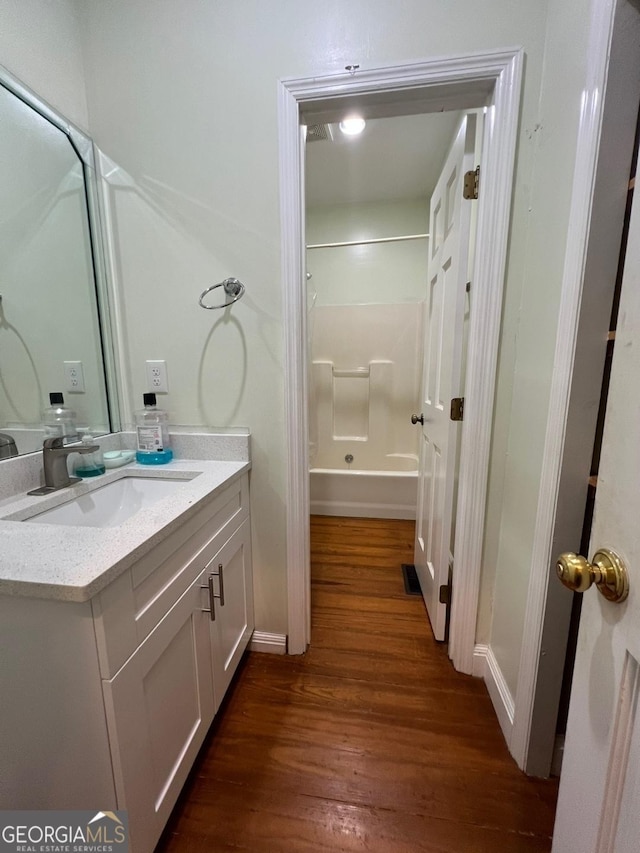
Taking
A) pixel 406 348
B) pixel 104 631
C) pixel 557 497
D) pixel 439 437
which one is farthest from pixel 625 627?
pixel 406 348

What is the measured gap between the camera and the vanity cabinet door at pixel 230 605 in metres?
1.03

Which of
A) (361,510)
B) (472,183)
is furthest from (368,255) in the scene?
(361,510)

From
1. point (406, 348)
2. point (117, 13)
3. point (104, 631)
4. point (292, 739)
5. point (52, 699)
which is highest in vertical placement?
point (117, 13)

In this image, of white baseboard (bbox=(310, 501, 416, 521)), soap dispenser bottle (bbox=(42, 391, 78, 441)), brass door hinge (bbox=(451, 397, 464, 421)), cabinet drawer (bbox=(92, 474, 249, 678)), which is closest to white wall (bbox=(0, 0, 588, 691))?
brass door hinge (bbox=(451, 397, 464, 421))

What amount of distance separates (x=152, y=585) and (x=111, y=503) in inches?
19.3

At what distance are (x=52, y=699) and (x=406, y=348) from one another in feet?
8.67

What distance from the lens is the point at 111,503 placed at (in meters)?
1.09

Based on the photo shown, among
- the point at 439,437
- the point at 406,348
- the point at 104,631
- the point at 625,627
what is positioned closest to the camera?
the point at 625,627

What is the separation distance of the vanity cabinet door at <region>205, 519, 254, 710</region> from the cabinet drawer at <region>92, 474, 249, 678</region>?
0.09m

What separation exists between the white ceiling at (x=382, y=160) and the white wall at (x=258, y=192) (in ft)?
2.13

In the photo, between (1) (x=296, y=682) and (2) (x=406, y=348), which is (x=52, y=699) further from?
(2) (x=406, y=348)

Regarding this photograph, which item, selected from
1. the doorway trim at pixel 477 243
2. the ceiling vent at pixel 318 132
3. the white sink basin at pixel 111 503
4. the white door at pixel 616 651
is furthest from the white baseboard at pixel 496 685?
the ceiling vent at pixel 318 132

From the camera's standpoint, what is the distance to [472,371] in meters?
1.13

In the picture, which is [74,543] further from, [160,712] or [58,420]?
[58,420]
